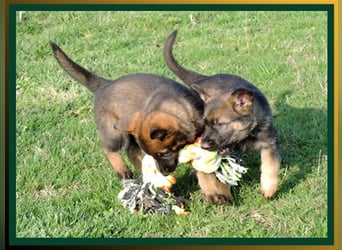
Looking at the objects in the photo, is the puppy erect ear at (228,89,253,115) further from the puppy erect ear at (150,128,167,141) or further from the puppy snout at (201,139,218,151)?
the puppy erect ear at (150,128,167,141)

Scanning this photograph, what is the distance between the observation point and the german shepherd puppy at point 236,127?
483 cm

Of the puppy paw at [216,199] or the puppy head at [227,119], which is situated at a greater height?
the puppy head at [227,119]

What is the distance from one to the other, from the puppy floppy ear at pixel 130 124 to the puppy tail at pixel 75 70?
671 millimetres

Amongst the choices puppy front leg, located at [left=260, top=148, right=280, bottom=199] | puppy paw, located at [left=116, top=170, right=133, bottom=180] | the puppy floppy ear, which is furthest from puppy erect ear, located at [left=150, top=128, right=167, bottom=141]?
puppy front leg, located at [left=260, top=148, right=280, bottom=199]

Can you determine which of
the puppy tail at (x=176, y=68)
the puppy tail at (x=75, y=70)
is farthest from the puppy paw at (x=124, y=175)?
the puppy tail at (x=176, y=68)

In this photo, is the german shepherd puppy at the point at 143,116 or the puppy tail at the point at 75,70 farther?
the puppy tail at the point at 75,70

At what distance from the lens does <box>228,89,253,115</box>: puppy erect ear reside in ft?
15.6

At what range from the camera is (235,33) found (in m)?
8.44

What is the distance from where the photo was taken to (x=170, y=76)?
7316 millimetres

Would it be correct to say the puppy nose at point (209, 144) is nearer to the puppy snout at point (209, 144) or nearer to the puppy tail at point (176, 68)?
the puppy snout at point (209, 144)

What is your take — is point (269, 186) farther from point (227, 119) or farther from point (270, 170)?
point (227, 119)

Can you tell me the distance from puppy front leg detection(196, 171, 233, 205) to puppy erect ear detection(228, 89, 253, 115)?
1.83ft

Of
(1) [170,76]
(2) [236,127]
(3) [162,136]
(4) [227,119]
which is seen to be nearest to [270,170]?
(2) [236,127]

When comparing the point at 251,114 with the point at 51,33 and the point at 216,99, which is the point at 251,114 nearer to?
the point at 216,99
